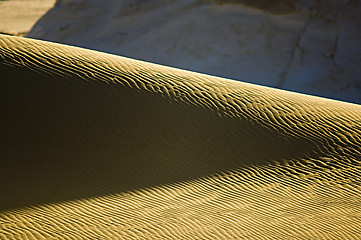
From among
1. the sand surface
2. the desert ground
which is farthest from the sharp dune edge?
the sand surface

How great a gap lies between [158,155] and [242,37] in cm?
766

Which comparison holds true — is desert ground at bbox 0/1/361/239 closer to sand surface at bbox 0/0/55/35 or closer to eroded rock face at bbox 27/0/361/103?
eroded rock face at bbox 27/0/361/103

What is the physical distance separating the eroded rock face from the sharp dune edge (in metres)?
5.27

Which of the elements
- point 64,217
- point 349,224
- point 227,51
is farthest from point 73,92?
point 227,51

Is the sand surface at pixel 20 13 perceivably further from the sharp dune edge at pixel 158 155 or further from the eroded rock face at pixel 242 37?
the sharp dune edge at pixel 158 155

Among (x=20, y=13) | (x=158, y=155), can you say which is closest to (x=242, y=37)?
(x=158, y=155)

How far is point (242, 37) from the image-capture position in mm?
10766

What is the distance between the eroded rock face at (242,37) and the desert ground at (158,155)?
527 centimetres

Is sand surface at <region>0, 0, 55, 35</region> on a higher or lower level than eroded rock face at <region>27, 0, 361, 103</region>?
higher

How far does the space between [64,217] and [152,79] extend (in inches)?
74.8

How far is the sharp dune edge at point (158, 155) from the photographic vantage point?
326 cm

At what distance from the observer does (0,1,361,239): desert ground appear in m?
3.26

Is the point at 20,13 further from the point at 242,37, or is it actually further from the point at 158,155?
the point at 158,155

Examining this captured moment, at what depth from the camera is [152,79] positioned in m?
4.38
